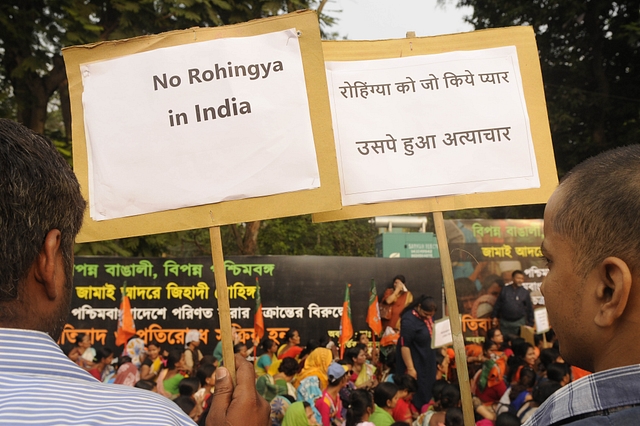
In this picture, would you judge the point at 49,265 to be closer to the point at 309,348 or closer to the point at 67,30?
the point at 309,348

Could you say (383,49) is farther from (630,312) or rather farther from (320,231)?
(320,231)

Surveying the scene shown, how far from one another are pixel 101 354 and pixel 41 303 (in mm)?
7295

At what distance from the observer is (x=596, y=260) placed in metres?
1.04

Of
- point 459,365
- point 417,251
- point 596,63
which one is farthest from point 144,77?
point 596,63

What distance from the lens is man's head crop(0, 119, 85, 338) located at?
0.98 meters

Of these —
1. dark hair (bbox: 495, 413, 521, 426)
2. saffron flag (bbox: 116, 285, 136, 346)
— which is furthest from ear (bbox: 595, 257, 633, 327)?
saffron flag (bbox: 116, 285, 136, 346)

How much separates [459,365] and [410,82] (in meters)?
1.10

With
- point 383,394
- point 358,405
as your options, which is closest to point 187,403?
point 358,405

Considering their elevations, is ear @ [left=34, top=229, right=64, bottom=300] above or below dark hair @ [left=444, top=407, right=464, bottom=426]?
above

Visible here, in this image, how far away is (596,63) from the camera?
582 inches

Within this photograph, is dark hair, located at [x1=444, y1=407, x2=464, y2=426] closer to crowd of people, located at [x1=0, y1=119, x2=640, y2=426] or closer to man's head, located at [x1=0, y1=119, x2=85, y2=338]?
crowd of people, located at [x1=0, y1=119, x2=640, y2=426]

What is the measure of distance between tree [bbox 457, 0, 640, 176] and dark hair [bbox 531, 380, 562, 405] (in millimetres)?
9893

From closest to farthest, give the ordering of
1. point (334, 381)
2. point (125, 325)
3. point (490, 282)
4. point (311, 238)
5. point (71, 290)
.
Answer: point (71, 290) < point (334, 381) < point (125, 325) < point (490, 282) < point (311, 238)

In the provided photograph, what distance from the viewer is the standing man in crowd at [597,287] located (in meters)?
0.95
